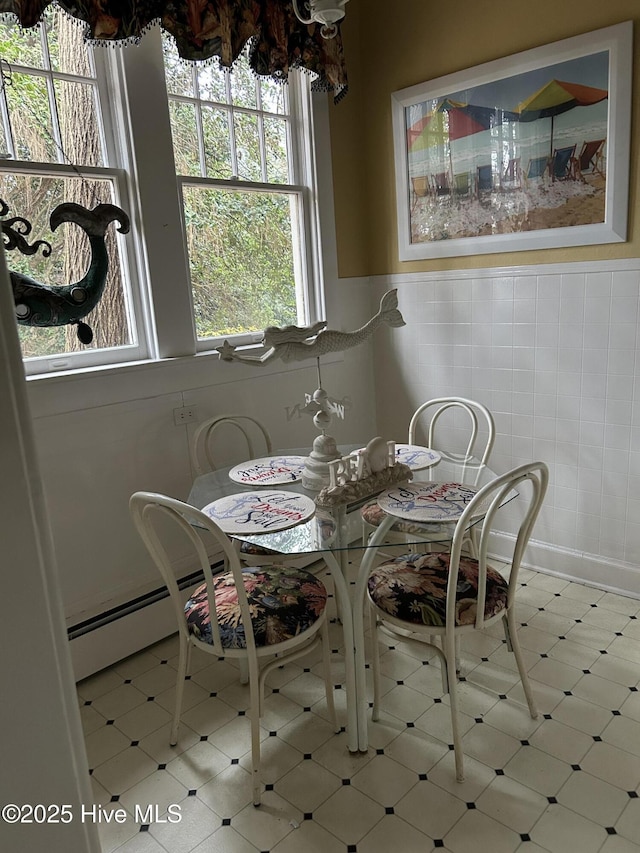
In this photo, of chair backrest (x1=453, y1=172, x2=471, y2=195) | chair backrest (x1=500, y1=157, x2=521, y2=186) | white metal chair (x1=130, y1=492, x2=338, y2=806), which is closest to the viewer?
white metal chair (x1=130, y1=492, x2=338, y2=806)

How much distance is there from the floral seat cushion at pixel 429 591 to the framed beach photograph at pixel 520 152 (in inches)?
59.7

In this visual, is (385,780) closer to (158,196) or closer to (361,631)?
(361,631)

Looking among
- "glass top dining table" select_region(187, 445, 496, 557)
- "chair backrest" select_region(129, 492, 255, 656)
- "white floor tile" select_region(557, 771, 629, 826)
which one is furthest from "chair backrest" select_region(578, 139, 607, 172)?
"white floor tile" select_region(557, 771, 629, 826)

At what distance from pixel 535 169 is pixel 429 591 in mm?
1870

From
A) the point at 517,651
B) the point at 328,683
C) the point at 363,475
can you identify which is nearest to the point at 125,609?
the point at 328,683

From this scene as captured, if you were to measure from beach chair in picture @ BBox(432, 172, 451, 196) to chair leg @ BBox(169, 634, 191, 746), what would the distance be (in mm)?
2301

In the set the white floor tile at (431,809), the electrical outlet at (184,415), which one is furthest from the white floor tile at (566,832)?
the electrical outlet at (184,415)

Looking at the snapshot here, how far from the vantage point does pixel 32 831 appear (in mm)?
477

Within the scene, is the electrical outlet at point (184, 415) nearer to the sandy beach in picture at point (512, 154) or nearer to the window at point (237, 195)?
the window at point (237, 195)

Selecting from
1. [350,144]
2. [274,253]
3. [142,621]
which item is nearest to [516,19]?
[350,144]

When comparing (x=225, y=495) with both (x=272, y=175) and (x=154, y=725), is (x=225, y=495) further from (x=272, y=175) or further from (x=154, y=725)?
(x=272, y=175)

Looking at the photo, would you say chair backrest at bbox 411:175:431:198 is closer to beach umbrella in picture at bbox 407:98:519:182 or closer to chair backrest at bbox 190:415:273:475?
beach umbrella in picture at bbox 407:98:519:182

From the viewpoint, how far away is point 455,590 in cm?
178

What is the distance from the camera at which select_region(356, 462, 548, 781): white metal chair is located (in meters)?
1.72
